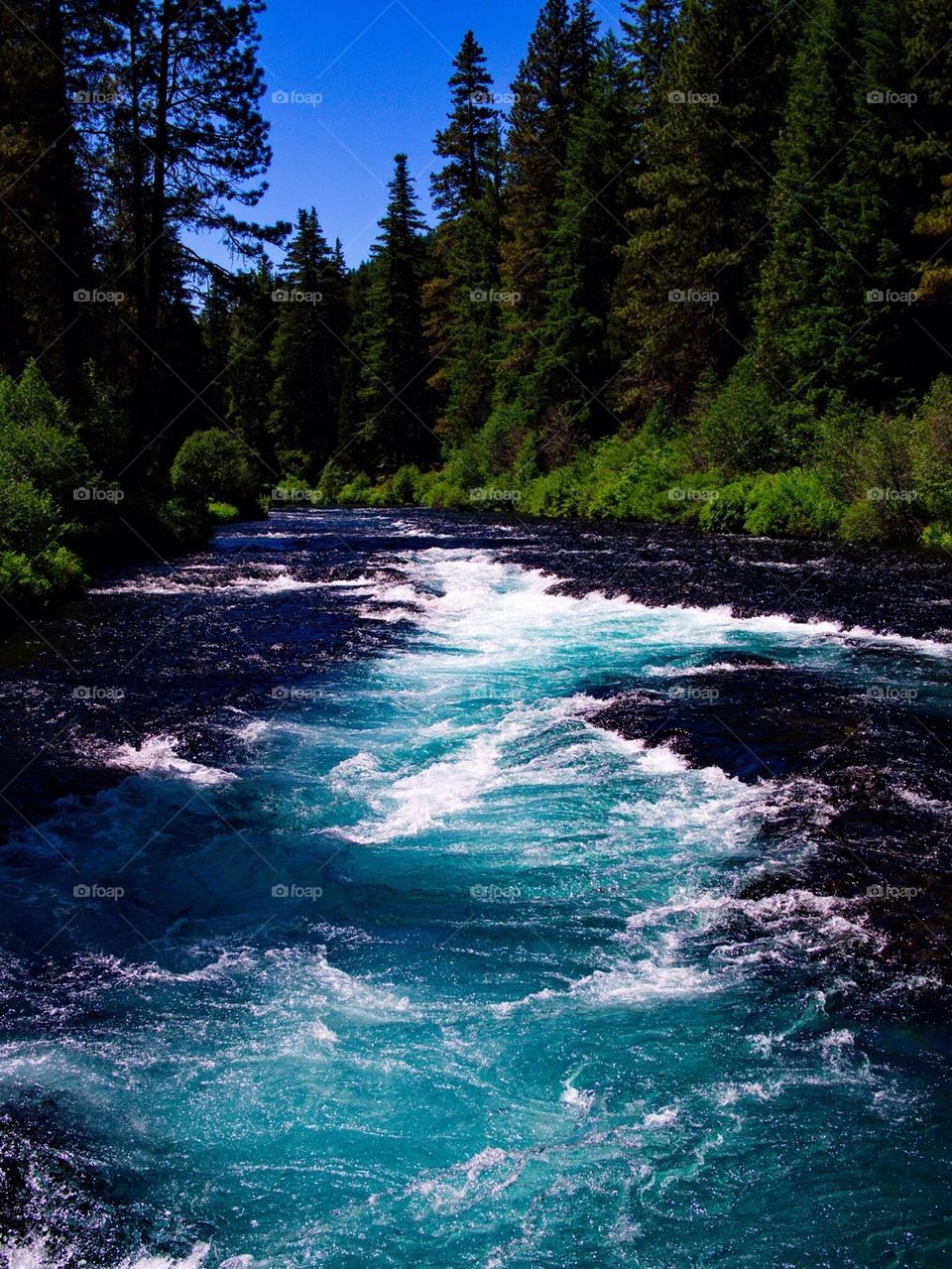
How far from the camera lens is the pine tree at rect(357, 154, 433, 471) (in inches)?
2207

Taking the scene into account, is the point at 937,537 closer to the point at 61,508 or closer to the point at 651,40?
the point at 61,508

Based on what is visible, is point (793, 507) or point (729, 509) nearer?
point (793, 507)

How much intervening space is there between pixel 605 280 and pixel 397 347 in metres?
21.2

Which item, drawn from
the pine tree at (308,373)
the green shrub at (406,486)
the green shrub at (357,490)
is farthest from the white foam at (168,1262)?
the pine tree at (308,373)

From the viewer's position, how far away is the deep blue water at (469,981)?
11.6 ft

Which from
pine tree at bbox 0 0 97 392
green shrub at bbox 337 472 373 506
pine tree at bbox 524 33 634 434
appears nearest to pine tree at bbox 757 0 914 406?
pine tree at bbox 524 33 634 434

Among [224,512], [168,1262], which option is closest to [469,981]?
[168,1262]

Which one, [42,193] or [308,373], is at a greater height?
[308,373]

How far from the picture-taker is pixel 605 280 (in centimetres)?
3941

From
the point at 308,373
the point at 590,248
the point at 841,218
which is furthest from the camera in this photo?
the point at 308,373

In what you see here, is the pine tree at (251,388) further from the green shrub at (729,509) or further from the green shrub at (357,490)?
the green shrub at (729,509)

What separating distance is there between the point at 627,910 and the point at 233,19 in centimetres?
2460

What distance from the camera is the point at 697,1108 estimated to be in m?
4.04

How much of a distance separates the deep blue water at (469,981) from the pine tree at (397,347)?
50055mm
